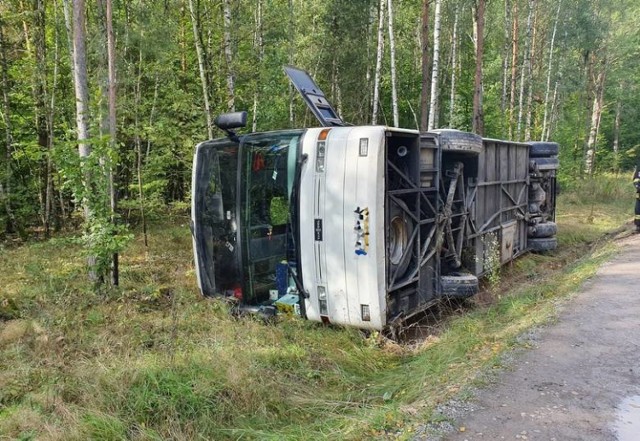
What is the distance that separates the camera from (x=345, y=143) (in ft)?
16.3

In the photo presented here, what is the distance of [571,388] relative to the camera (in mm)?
3334

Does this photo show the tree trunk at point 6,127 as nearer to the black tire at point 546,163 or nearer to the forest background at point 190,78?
the forest background at point 190,78

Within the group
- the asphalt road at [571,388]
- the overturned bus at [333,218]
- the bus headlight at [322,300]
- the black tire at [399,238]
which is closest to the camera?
the asphalt road at [571,388]

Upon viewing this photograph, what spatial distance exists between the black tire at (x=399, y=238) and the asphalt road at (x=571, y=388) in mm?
1552

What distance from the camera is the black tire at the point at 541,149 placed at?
10172 mm

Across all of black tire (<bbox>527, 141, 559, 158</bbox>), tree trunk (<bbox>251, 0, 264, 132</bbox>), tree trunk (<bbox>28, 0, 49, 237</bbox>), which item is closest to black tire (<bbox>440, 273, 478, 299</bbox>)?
black tire (<bbox>527, 141, 559, 158</bbox>)

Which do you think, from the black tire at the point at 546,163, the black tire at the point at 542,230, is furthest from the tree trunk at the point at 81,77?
the black tire at the point at 546,163

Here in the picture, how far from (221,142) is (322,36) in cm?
1432

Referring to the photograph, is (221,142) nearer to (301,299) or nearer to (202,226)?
(202,226)

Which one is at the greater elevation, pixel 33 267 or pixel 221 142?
pixel 221 142

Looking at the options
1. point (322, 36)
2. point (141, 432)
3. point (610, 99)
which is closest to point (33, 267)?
point (141, 432)

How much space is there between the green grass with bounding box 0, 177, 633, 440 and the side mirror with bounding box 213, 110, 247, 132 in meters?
2.19

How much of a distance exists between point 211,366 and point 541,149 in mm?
8902

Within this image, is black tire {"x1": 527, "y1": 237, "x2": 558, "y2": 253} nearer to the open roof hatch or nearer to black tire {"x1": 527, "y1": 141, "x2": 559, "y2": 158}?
black tire {"x1": 527, "y1": 141, "x2": 559, "y2": 158}
